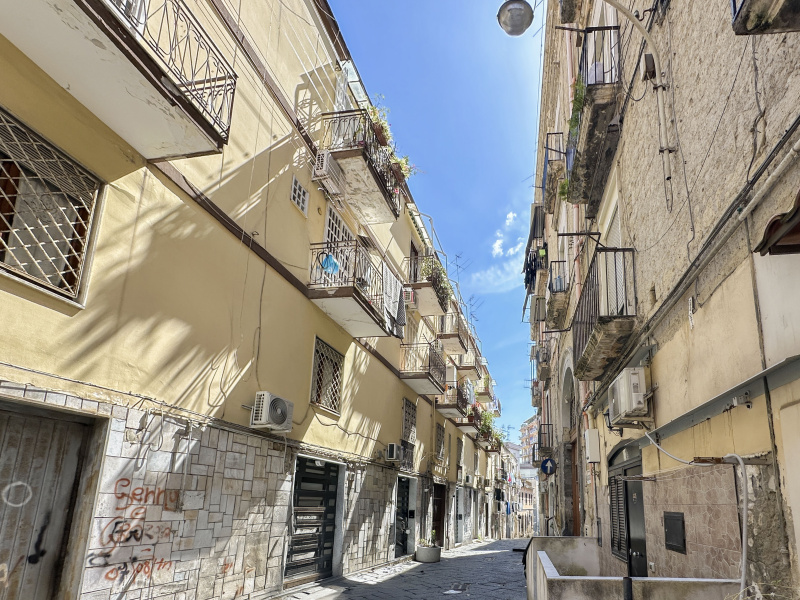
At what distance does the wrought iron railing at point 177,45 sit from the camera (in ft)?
18.1

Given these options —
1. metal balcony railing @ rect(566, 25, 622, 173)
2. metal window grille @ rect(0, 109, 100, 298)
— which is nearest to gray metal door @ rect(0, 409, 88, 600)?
metal window grille @ rect(0, 109, 100, 298)

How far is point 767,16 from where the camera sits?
2900 millimetres

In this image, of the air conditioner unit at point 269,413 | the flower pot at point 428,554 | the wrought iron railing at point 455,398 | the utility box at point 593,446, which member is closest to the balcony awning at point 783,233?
the air conditioner unit at point 269,413

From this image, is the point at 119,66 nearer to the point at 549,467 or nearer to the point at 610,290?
the point at 610,290

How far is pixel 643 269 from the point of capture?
22.7 feet

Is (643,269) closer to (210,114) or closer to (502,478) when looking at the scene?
(210,114)

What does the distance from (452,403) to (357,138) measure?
40.7ft

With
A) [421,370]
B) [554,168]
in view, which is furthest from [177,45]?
[421,370]

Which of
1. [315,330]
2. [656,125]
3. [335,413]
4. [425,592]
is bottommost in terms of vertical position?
[425,592]

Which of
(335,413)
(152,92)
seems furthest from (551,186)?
(152,92)

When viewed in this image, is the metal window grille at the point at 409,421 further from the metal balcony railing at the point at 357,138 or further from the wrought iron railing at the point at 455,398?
the metal balcony railing at the point at 357,138

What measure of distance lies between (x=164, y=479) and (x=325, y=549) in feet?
18.2

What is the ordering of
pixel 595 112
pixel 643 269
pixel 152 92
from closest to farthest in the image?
pixel 152 92 < pixel 643 269 < pixel 595 112

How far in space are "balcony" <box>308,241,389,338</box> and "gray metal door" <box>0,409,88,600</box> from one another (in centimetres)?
535
